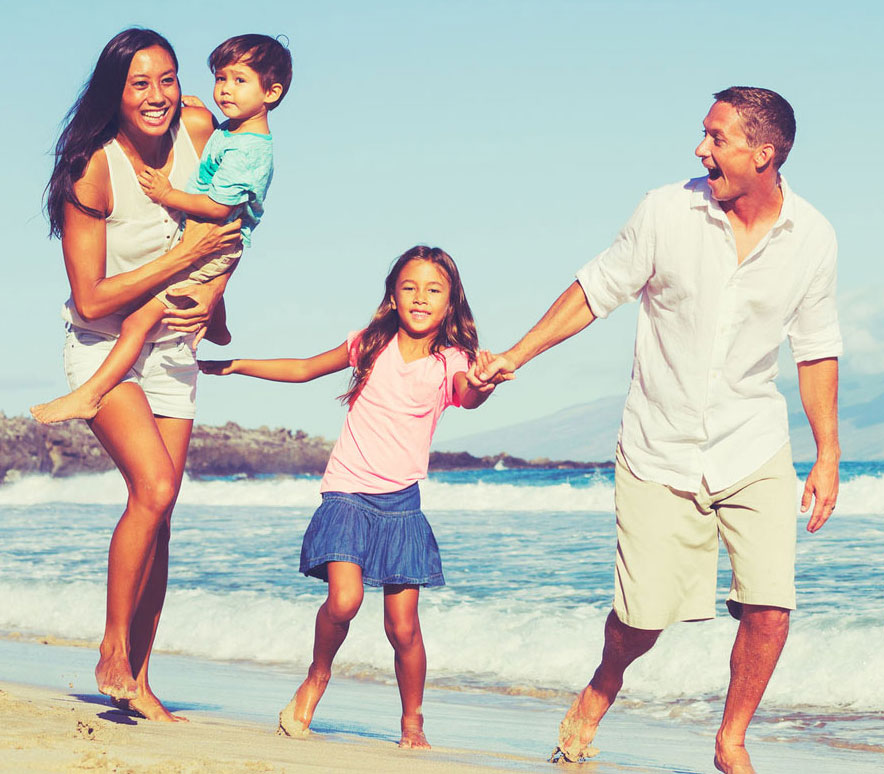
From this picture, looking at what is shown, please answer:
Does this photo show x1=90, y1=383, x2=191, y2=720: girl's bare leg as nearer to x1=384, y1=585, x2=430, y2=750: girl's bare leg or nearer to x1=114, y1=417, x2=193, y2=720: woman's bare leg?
x1=114, y1=417, x2=193, y2=720: woman's bare leg

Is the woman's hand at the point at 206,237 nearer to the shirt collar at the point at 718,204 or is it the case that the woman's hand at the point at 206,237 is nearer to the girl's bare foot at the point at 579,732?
the shirt collar at the point at 718,204

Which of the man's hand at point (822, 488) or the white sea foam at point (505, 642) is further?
the white sea foam at point (505, 642)

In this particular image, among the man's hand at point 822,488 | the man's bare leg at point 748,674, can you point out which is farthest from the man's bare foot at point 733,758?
the man's hand at point 822,488

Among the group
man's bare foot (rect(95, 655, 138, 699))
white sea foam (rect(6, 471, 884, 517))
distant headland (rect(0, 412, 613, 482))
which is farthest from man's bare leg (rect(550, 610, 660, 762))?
distant headland (rect(0, 412, 613, 482))

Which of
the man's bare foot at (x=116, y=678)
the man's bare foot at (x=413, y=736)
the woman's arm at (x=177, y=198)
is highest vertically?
the woman's arm at (x=177, y=198)

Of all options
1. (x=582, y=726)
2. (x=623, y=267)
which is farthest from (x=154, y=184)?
(x=582, y=726)

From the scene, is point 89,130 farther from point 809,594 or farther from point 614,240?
point 809,594

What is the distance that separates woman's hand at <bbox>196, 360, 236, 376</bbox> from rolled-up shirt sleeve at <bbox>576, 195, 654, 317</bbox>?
1.41 m

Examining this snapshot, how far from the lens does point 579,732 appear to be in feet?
12.9

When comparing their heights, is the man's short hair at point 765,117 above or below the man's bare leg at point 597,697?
above

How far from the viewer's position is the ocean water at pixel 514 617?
5828mm

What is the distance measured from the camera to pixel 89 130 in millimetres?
3795

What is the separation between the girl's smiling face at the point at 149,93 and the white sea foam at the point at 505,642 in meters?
3.58

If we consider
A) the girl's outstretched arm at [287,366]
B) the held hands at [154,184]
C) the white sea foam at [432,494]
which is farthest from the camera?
the white sea foam at [432,494]
